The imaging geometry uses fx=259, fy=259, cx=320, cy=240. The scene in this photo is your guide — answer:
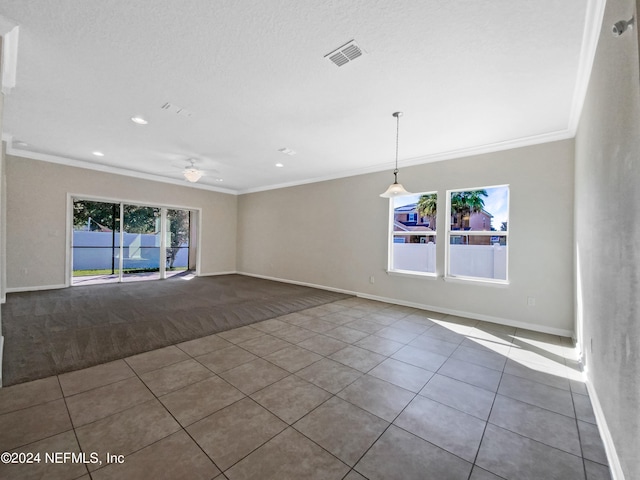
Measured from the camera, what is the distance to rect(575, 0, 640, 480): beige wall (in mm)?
1213

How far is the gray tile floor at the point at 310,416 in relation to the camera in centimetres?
146

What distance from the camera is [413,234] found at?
17.0ft

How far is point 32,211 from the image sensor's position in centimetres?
542

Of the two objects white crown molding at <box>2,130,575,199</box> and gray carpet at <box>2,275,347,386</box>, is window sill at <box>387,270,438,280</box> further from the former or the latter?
white crown molding at <box>2,130,575,199</box>

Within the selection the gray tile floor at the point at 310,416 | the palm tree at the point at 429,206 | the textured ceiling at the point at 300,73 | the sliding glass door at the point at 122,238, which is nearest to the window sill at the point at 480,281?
the palm tree at the point at 429,206

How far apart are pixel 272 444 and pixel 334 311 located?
3.07m

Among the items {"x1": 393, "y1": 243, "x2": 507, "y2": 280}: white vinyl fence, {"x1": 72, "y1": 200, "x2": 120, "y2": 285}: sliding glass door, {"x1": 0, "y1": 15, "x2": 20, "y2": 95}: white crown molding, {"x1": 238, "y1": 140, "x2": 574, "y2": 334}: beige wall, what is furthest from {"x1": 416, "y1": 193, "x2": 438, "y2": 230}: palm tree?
{"x1": 72, "y1": 200, "x2": 120, "y2": 285}: sliding glass door

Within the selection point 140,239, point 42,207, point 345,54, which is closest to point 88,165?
point 42,207

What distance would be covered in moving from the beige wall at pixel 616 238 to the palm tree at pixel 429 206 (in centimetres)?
267

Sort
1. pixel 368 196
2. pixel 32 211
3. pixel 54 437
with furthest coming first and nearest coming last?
pixel 368 196, pixel 32 211, pixel 54 437

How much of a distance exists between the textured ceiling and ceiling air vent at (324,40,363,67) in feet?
0.18

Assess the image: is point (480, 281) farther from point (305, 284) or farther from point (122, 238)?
point (122, 238)

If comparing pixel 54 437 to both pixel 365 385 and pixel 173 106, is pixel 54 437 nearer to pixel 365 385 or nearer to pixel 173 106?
pixel 365 385

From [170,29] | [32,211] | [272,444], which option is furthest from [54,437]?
[32,211]
